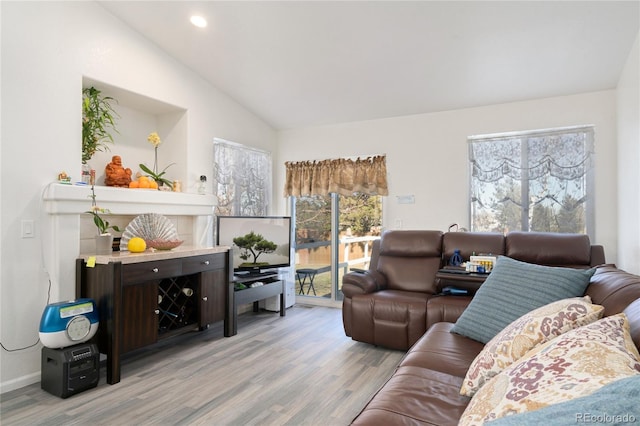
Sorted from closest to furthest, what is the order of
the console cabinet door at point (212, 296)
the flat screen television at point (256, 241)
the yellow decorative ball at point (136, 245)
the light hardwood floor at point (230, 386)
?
the light hardwood floor at point (230, 386), the yellow decorative ball at point (136, 245), the console cabinet door at point (212, 296), the flat screen television at point (256, 241)

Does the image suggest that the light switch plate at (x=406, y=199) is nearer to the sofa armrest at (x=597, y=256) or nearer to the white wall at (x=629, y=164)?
the sofa armrest at (x=597, y=256)

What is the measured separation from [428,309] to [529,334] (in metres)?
1.75

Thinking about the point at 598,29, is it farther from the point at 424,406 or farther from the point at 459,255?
the point at 424,406

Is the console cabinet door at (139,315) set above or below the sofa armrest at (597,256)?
below

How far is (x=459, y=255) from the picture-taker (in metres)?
3.53

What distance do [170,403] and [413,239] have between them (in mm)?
2664

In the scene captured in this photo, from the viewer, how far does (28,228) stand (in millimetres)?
2639

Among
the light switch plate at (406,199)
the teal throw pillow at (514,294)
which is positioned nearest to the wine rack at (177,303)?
the teal throw pillow at (514,294)

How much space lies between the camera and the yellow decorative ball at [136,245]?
3.01m

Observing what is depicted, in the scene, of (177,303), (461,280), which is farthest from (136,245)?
(461,280)

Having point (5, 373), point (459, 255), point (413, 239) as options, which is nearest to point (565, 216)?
point (459, 255)

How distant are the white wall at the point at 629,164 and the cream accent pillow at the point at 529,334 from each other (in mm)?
1971

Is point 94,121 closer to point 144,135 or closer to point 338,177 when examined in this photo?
point 144,135

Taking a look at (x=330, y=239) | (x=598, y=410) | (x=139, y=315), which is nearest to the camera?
(x=598, y=410)
